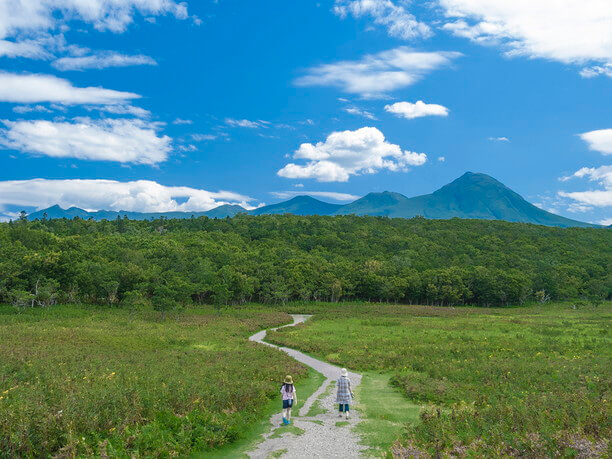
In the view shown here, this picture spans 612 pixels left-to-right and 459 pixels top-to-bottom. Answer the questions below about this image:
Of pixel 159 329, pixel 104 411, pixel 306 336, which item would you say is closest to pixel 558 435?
pixel 104 411

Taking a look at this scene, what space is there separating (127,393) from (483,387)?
17.1 meters

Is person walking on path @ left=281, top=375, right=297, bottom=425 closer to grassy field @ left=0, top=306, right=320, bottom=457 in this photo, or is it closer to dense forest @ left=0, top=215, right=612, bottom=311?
grassy field @ left=0, top=306, right=320, bottom=457

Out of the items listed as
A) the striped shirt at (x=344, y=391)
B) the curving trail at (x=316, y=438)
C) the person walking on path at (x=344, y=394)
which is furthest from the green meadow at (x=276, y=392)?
the striped shirt at (x=344, y=391)

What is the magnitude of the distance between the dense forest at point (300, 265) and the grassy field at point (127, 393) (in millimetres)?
28642

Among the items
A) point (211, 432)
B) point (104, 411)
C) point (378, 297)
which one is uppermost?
point (104, 411)

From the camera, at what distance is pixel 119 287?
78562 millimetres

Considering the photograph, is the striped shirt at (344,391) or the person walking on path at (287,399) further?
the striped shirt at (344,391)

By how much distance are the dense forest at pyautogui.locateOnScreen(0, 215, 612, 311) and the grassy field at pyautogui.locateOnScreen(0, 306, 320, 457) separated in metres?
28.6

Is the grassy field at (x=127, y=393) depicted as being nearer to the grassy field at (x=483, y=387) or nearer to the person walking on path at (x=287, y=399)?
the person walking on path at (x=287, y=399)

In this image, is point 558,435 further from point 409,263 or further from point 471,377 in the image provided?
point 409,263

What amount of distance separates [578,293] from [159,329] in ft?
379

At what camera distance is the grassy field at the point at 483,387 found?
36.2ft

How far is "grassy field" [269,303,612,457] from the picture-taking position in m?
11.0

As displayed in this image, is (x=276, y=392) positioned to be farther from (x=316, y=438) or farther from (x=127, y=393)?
(x=127, y=393)
